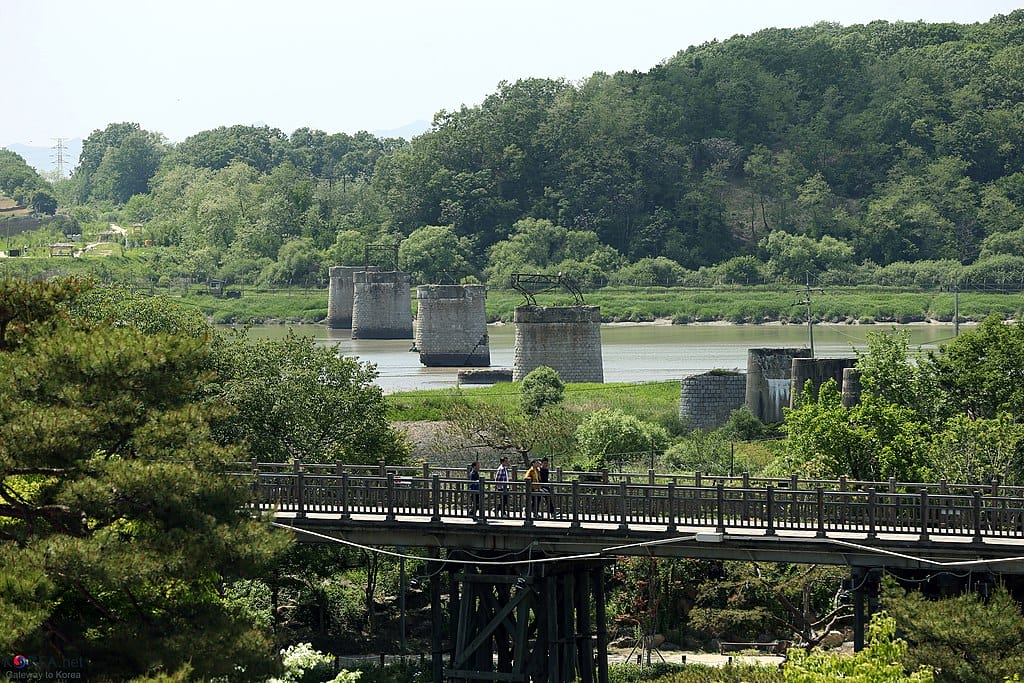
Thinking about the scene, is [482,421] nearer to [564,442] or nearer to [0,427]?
[564,442]

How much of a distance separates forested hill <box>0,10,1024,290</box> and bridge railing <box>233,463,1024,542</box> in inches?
4630

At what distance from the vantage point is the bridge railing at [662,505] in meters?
26.5

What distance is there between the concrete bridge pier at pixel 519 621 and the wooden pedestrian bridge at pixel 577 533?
3 centimetres

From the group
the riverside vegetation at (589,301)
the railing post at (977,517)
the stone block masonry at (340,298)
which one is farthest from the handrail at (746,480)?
the stone block masonry at (340,298)

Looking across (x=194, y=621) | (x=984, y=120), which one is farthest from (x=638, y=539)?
(x=984, y=120)

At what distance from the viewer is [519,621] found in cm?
2802

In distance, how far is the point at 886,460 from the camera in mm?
36406

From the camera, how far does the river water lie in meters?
99.2

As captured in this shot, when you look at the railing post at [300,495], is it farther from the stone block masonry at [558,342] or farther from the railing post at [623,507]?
the stone block masonry at [558,342]

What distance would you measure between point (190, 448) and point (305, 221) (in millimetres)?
158953

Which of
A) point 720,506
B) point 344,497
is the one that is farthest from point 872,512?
point 344,497

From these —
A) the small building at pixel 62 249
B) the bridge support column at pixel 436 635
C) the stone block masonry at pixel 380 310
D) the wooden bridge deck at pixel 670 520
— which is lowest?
the bridge support column at pixel 436 635

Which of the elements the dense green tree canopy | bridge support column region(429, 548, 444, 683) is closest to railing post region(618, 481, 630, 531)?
bridge support column region(429, 548, 444, 683)

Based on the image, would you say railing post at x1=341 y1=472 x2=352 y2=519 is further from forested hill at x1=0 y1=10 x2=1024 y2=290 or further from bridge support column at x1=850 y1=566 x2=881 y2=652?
forested hill at x1=0 y1=10 x2=1024 y2=290
